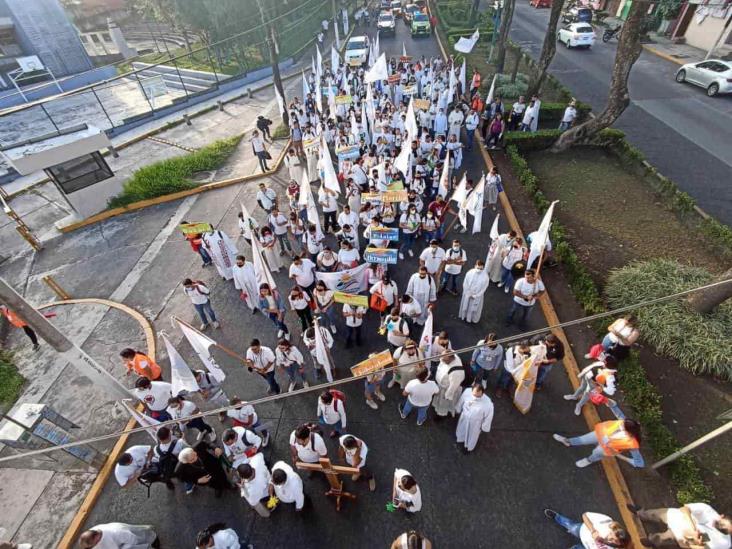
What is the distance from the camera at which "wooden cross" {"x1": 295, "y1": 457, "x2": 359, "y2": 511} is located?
204 inches

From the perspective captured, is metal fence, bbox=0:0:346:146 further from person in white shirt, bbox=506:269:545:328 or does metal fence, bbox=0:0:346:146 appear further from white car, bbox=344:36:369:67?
person in white shirt, bbox=506:269:545:328

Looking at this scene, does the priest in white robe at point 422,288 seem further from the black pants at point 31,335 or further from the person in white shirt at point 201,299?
the black pants at point 31,335

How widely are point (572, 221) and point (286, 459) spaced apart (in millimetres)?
10179

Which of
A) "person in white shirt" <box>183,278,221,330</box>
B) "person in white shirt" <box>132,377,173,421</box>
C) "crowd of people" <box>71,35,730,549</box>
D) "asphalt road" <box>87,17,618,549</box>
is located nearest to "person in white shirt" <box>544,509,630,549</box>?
"crowd of people" <box>71,35,730,549</box>

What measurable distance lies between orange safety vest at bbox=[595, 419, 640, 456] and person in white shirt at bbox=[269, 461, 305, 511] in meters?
4.40

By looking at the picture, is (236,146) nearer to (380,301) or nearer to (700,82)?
(380,301)

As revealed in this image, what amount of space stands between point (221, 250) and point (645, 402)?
9439 millimetres

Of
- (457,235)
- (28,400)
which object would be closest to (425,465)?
(457,235)

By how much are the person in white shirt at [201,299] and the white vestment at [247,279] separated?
28.7 inches

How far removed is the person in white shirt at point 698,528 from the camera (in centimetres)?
417

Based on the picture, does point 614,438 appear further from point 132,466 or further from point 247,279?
point 247,279

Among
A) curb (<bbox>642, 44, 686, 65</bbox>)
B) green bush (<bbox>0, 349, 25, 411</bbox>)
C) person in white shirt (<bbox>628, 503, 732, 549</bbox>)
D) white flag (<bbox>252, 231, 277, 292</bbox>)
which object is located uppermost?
white flag (<bbox>252, 231, 277, 292</bbox>)

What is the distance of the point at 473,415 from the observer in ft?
18.9

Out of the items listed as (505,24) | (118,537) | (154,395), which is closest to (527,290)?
(154,395)
